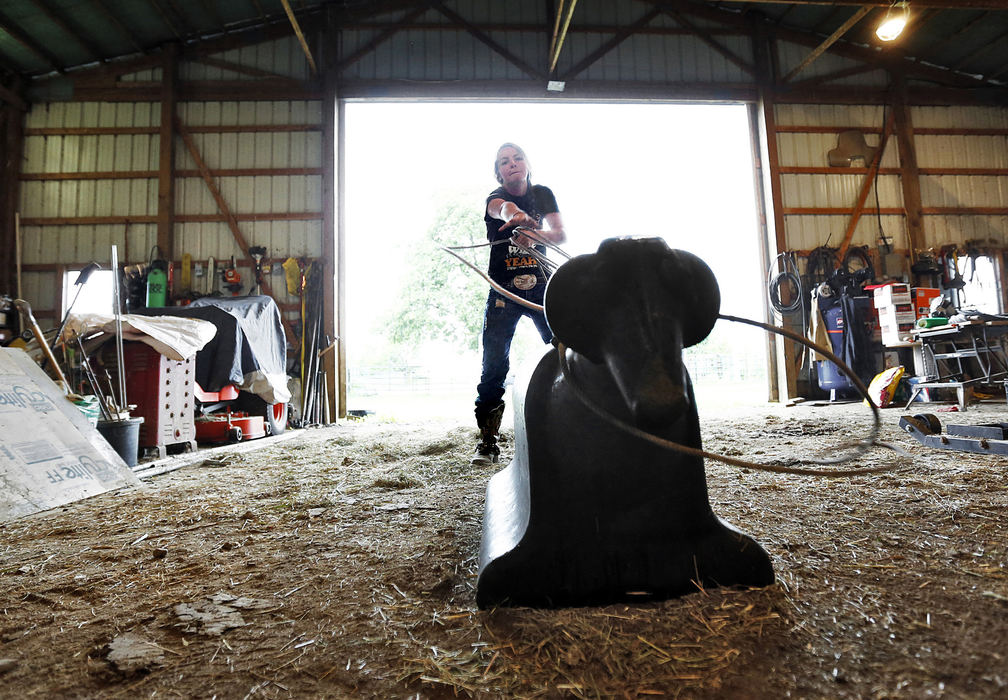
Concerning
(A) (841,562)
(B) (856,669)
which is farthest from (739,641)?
(A) (841,562)

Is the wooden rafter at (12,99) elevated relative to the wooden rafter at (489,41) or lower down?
lower down

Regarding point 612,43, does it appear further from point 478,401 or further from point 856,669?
point 856,669

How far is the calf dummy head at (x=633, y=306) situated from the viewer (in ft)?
2.85

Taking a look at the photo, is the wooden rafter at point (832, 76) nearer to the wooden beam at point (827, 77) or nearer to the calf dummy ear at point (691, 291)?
the wooden beam at point (827, 77)

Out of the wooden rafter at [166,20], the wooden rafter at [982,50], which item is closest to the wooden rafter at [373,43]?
the wooden rafter at [166,20]

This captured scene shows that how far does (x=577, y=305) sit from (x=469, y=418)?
533 cm

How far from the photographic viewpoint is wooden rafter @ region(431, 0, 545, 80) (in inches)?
306

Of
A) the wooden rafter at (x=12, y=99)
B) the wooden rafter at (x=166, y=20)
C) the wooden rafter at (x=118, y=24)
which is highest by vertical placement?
the wooden rafter at (x=166, y=20)

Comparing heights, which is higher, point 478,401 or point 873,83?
point 873,83

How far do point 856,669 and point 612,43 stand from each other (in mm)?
8912

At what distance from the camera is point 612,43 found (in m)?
7.94

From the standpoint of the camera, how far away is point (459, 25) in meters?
7.79

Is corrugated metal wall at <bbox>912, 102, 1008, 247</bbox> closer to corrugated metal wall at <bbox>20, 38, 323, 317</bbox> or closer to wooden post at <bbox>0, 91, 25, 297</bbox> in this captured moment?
corrugated metal wall at <bbox>20, 38, 323, 317</bbox>

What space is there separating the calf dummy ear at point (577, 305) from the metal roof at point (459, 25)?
22.3 ft
